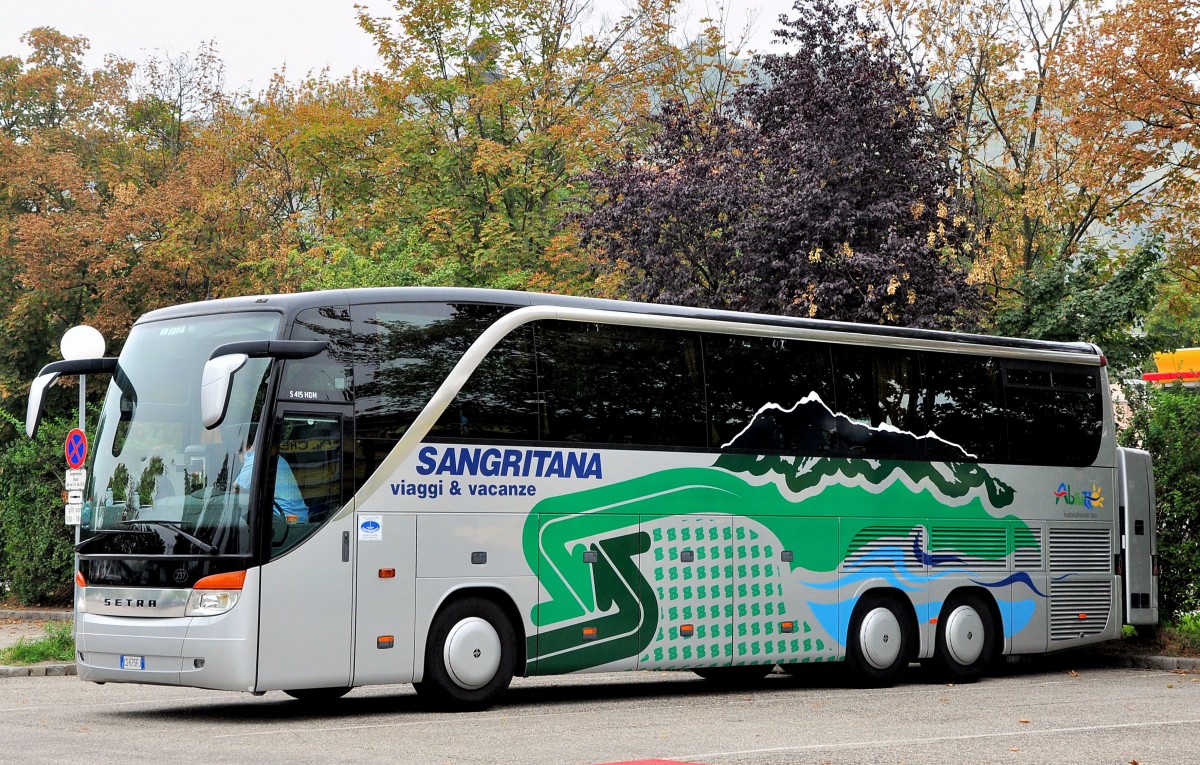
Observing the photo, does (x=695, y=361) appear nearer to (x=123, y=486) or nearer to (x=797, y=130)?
(x=123, y=486)

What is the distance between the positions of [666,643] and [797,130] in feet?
37.5

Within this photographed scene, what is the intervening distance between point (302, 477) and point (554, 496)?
8.48 ft

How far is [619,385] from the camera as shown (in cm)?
1482

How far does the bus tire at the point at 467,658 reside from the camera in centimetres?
1352

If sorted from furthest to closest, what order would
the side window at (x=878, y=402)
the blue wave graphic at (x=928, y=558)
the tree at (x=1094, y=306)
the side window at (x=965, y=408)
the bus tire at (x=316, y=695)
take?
1. the tree at (x=1094, y=306)
2. the side window at (x=965, y=408)
3. the blue wave graphic at (x=928, y=558)
4. the side window at (x=878, y=402)
5. the bus tire at (x=316, y=695)

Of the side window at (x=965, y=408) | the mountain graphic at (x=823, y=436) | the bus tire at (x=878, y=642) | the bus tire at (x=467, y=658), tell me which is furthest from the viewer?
the side window at (x=965, y=408)

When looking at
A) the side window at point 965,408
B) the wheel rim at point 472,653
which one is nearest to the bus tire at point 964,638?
the side window at point 965,408

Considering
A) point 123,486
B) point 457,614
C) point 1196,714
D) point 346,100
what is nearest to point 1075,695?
point 1196,714

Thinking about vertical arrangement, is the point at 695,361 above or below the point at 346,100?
below

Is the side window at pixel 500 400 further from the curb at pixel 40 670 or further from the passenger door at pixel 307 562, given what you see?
the curb at pixel 40 670

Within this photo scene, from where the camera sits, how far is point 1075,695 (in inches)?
625

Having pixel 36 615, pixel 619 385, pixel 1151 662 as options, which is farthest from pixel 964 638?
pixel 36 615

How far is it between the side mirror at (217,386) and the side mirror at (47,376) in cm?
255

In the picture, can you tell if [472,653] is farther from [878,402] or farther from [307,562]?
[878,402]
